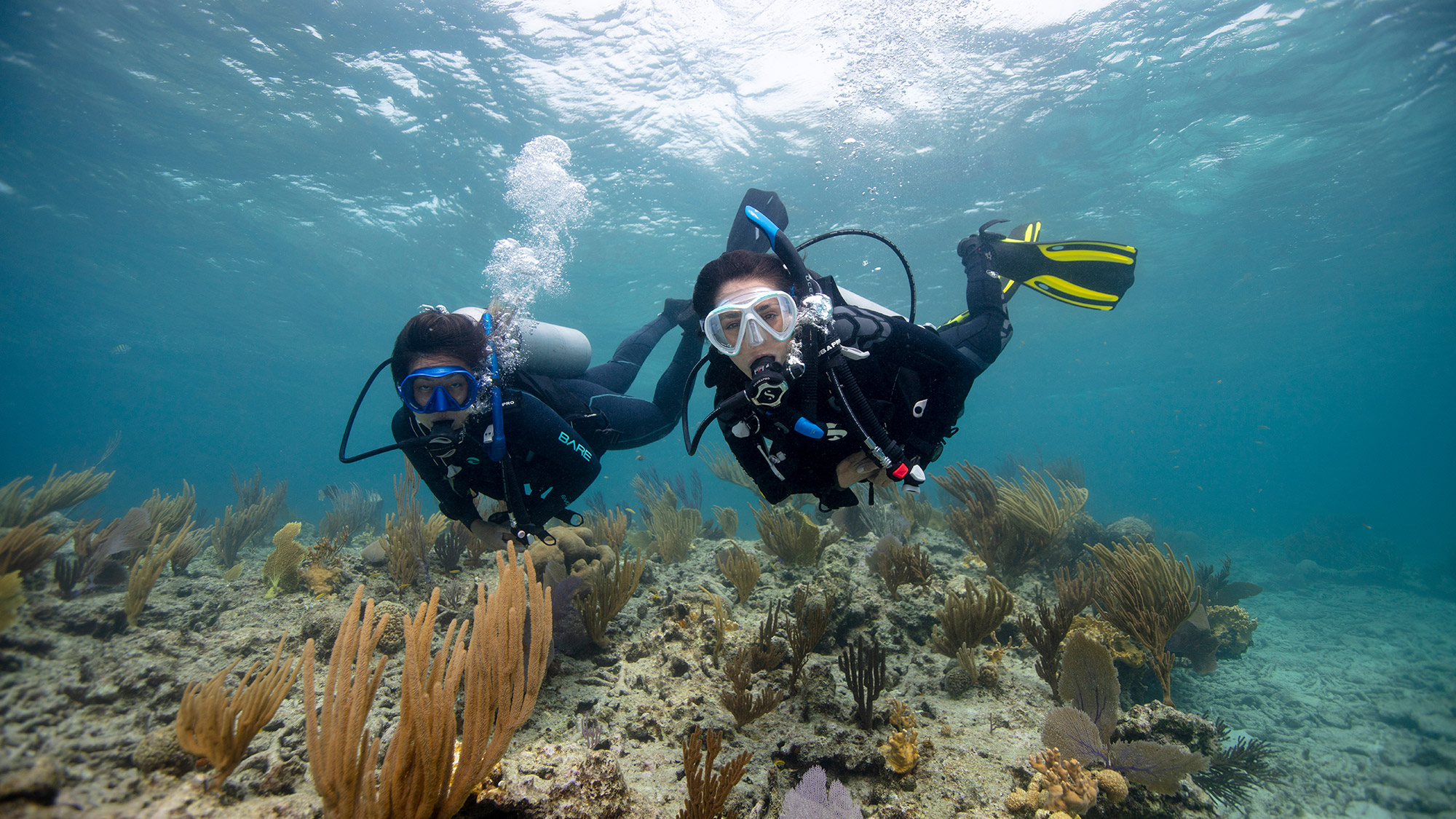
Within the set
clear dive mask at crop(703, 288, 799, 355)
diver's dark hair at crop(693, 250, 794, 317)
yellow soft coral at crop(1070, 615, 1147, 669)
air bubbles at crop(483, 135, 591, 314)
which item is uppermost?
air bubbles at crop(483, 135, 591, 314)

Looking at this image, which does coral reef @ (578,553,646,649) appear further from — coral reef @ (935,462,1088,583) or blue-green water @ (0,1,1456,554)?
blue-green water @ (0,1,1456,554)

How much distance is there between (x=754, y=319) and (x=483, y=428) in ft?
8.50

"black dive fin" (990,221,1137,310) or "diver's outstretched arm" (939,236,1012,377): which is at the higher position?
"black dive fin" (990,221,1137,310)

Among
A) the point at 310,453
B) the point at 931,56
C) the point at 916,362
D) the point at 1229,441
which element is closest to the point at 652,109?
the point at 931,56

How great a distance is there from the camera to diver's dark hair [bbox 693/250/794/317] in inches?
137

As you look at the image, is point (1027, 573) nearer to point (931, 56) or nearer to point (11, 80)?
point (931, 56)

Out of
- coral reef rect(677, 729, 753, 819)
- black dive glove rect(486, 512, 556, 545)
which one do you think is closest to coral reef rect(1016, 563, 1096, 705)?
coral reef rect(677, 729, 753, 819)

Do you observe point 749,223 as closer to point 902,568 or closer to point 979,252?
point 979,252

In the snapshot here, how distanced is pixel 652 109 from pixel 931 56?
7119 millimetres

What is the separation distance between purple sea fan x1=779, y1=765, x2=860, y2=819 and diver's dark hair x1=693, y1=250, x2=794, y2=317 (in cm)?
278

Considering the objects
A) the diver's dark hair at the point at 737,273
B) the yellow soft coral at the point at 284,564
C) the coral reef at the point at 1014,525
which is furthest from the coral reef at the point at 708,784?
the yellow soft coral at the point at 284,564

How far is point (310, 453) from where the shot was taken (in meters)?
122

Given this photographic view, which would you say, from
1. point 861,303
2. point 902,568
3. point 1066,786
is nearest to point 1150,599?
point 902,568

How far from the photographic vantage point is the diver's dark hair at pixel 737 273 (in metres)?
3.49
